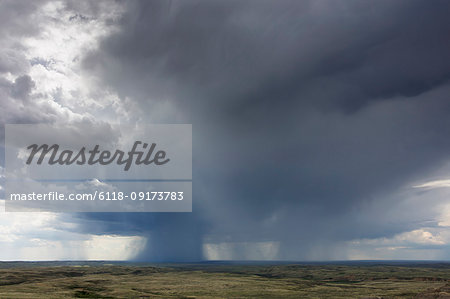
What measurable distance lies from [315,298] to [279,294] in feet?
51.8

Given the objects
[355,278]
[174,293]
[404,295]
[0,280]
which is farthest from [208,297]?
[355,278]

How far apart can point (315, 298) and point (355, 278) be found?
10860cm

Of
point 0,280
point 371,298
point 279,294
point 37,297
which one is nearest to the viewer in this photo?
point 37,297

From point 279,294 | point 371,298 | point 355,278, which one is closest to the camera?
point 371,298

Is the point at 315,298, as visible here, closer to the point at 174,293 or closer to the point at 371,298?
the point at 371,298

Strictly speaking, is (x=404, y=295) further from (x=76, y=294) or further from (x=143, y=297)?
(x=76, y=294)

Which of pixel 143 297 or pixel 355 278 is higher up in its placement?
pixel 143 297

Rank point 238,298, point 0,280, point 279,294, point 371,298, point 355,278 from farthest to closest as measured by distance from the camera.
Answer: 1. point 355,278
2. point 0,280
3. point 279,294
4. point 238,298
5. point 371,298

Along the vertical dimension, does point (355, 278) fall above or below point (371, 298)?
below

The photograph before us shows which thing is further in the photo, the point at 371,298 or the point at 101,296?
the point at 101,296

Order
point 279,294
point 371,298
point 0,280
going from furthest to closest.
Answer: point 0,280 → point 279,294 → point 371,298

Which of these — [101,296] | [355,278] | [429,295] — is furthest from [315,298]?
[355,278]

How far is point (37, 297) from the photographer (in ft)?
291

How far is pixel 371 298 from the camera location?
310ft
